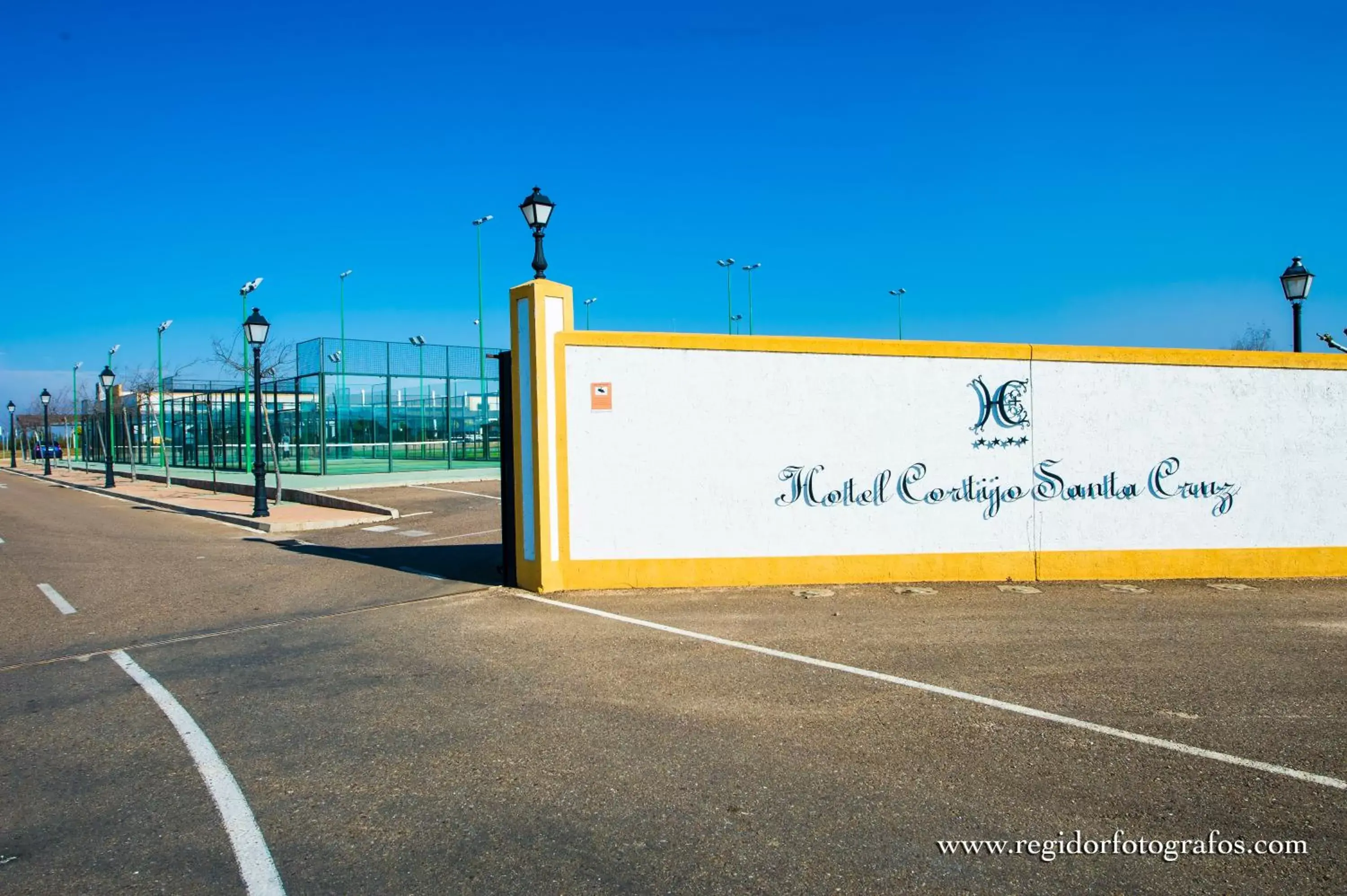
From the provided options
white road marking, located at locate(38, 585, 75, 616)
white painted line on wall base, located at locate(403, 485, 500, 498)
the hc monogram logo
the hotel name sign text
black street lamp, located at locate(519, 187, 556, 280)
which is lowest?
white painted line on wall base, located at locate(403, 485, 500, 498)

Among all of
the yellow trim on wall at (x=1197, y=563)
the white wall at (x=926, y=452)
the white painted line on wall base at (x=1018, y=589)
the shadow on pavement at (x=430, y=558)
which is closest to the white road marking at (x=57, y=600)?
the shadow on pavement at (x=430, y=558)

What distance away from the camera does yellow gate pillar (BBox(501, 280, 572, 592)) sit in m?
9.53

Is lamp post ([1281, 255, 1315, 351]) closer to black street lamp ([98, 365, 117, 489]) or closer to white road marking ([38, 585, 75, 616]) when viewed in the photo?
white road marking ([38, 585, 75, 616])

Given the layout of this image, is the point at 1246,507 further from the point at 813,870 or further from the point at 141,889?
the point at 141,889

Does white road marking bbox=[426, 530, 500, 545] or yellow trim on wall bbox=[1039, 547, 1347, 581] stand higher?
yellow trim on wall bbox=[1039, 547, 1347, 581]

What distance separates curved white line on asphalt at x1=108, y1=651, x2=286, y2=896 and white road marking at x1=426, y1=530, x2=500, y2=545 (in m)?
8.60

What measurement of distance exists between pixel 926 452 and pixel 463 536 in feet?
27.4

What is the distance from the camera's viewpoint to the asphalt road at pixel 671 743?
143 inches

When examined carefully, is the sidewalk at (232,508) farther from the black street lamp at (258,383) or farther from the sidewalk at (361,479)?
the sidewalk at (361,479)

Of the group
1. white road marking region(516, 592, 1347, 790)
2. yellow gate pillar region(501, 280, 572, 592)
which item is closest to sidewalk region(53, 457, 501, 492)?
yellow gate pillar region(501, 280, 572, 592)

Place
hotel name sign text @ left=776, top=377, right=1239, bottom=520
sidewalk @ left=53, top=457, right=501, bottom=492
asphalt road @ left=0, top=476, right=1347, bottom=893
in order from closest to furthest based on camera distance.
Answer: asphalt road @ left=0, top=476, right=1347, bottom=893, hotel name sign text @ left=776, top=377, right=1239, bottom=520, sidewalk @ left=53, top=457, right=501, bottom=492

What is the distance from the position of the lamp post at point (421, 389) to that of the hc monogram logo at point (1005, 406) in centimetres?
2309

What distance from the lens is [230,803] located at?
4227mm

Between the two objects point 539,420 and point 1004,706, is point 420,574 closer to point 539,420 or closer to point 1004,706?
point 539,420
